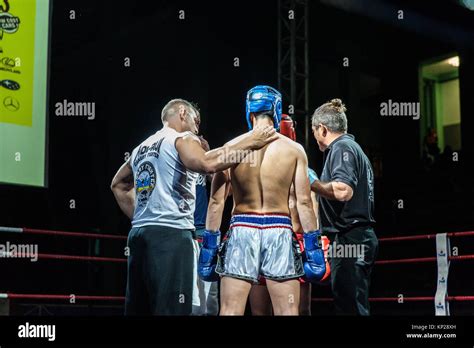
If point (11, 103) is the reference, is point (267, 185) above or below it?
below

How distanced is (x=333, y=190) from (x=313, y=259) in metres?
0.51

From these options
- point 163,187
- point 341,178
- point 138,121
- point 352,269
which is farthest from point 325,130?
point 138,121

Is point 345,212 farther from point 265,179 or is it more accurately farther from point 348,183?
point 265,179

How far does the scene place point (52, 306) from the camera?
6723mm

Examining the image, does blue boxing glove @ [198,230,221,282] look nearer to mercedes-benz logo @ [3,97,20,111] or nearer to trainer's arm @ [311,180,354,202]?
trainer's arm @ [311,180,354,202]

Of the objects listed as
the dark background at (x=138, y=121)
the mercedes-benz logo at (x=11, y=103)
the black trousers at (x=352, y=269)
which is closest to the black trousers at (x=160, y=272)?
the black trousers at (x=352, y=269)

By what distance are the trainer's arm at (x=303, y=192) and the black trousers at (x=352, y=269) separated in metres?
0.53

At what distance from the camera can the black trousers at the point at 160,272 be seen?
2748 mm

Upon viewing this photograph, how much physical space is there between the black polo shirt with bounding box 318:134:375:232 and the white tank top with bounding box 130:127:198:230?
0.85m

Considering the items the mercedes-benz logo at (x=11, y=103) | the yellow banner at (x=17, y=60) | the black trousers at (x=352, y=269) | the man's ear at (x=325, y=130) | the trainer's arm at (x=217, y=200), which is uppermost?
the yellow banner at (x=17, y=60)

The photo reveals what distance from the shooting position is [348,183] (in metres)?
3.36

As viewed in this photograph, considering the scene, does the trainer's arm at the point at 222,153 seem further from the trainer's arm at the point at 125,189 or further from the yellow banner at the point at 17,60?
the yellow banner at the point at 17,60

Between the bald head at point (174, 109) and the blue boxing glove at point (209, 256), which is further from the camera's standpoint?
the bald head at point (174, 109)

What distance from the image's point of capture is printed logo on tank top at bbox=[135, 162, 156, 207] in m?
2.90
